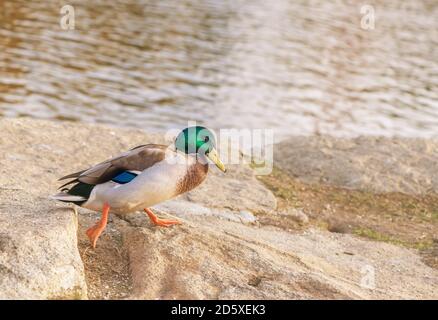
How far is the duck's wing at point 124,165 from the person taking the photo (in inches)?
197

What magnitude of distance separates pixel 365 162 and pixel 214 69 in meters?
7.94

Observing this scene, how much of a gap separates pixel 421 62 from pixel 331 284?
53.4 ft

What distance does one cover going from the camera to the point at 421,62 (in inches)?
781

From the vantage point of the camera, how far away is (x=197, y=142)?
516 centimetres

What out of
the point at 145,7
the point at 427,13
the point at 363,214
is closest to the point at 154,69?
the point at 145,7

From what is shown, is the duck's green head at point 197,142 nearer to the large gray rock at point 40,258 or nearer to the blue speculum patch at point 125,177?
the blue speculum patch at point 125,177

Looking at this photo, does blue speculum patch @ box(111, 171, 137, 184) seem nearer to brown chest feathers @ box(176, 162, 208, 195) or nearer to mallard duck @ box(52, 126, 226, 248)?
mallard duck @ box(52, 126, 226, 248)

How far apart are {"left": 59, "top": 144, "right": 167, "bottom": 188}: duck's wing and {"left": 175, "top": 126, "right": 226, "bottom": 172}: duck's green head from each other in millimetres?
166

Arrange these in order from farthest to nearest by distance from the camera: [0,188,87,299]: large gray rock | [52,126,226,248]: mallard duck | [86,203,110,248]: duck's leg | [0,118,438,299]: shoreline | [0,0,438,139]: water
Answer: [0,0,438,139]: water
[86,203,110,248]: duck's leg
[52,126,226,248]: mallard duck
[0,118,438,299]: shoreline
[0,188,87,299]: large gray rock

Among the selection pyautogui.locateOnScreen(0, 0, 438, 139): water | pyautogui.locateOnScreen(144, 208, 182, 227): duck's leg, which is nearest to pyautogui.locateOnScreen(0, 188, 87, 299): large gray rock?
pyautogui.locateOnScreen(144, 208, 182, 227): duck's leg

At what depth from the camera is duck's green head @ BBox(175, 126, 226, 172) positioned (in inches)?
203

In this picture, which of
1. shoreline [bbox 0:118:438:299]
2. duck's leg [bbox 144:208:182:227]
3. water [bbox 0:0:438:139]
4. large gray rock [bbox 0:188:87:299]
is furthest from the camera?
water [bbox 0:0:438:139]

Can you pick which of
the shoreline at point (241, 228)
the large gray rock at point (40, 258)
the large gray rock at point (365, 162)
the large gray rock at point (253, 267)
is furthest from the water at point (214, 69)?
the large gray rock at point (40, 258)

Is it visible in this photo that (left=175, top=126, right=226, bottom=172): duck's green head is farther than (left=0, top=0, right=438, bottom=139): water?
No
